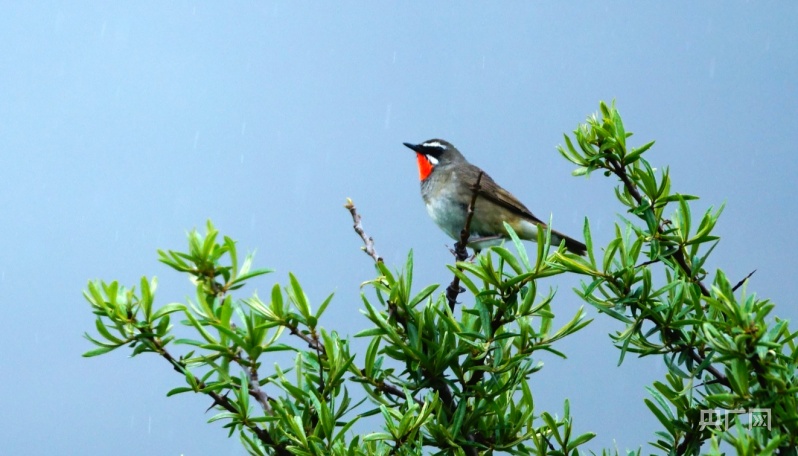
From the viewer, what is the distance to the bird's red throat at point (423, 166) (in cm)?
656

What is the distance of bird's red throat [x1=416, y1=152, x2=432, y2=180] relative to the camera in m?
6.56

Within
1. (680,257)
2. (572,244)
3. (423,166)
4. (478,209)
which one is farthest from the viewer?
(423,166)

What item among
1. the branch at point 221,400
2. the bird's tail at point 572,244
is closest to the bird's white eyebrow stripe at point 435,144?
the bird's tail at point 572,244

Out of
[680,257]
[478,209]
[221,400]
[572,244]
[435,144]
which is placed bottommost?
[221,400]

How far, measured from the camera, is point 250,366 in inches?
101

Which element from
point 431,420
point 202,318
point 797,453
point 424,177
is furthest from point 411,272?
point 424,177

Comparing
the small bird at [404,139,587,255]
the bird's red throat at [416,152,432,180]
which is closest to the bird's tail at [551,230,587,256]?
the small bird at [404,139,587,255]

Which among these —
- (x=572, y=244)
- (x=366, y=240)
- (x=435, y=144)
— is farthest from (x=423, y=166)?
(x=366, y=240)

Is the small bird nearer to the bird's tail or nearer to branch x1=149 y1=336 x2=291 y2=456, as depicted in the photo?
the bird's tail

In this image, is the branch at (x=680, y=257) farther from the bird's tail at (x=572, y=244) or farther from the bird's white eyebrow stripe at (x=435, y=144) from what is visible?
the bird's white eyebrow stripe at (x=435, y=144)

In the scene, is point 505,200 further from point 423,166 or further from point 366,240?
point 366,240

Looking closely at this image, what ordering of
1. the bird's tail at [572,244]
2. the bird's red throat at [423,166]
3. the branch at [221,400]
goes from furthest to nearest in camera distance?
the bird's red throat at [423,166] → the bird's tail at [572,244] → the branch at [221,400]

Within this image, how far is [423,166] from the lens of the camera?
661 centimetres

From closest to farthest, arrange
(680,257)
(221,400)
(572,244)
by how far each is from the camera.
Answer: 1. (221,400)
2. (680,257)
3. (572,244)
